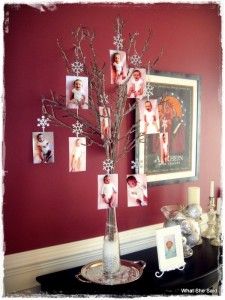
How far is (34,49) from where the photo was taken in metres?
1.79

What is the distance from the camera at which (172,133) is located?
2400 millimetres

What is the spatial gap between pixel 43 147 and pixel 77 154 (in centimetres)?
19

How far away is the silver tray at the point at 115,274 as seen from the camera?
169 centimetres

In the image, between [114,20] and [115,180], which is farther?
[114,20]

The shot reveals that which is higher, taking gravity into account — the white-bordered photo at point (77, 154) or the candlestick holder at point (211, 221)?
the white-bordered photo at point (77, 154)

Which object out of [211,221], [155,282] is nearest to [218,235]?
[211,221]

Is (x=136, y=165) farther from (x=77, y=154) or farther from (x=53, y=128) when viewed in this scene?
(x=53, y=128)

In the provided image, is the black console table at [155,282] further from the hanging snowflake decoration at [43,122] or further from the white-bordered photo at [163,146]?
the hanging snowflake decoration at [43,122]

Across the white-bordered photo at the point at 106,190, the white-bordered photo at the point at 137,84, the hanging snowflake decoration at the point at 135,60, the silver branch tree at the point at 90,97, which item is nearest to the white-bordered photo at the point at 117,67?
the silver branch tree at the point at 90,97

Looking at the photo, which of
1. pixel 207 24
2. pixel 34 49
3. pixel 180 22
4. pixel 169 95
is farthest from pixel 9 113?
pixel 207 24

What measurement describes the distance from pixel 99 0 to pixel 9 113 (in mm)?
778

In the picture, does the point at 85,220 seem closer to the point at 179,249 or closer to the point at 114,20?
the point at 179,249

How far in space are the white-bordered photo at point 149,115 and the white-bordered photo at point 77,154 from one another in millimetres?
356

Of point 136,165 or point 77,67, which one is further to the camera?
point 136,165
